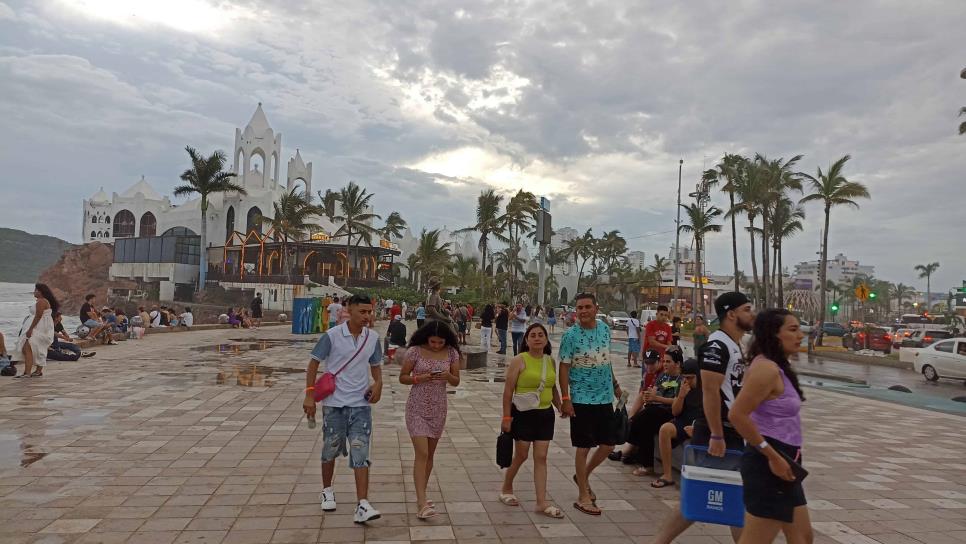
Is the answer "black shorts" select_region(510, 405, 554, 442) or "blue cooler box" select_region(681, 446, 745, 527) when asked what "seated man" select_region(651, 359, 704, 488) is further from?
"blue cooler box" select_region(681, 446, 745, 527)

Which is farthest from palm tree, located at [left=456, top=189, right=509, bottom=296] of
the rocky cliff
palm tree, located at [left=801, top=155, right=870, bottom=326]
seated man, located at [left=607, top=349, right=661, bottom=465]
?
the rocky cliff

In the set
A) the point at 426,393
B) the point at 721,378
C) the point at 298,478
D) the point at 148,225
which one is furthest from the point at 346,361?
the point at 148,225

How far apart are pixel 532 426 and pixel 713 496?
151cm

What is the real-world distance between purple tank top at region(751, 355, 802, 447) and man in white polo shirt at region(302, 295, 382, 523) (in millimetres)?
2466

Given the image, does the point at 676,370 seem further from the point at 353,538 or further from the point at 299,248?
the point at 299,248

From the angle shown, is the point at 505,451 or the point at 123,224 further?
the point at 123,224

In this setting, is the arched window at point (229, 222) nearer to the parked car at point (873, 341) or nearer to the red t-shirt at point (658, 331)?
the parked car at point (873, 341)

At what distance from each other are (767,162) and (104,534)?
133 feet

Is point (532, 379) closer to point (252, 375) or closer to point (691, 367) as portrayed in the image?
point (691, 367)

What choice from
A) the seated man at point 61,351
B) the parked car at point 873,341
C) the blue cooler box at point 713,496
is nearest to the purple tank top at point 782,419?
the blue cooler box at point 713,496

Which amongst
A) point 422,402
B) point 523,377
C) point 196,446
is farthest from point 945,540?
point 196,446

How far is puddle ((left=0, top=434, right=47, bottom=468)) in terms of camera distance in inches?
209

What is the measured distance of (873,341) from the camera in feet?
97.8

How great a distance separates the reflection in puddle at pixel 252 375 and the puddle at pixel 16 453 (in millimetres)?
4342
